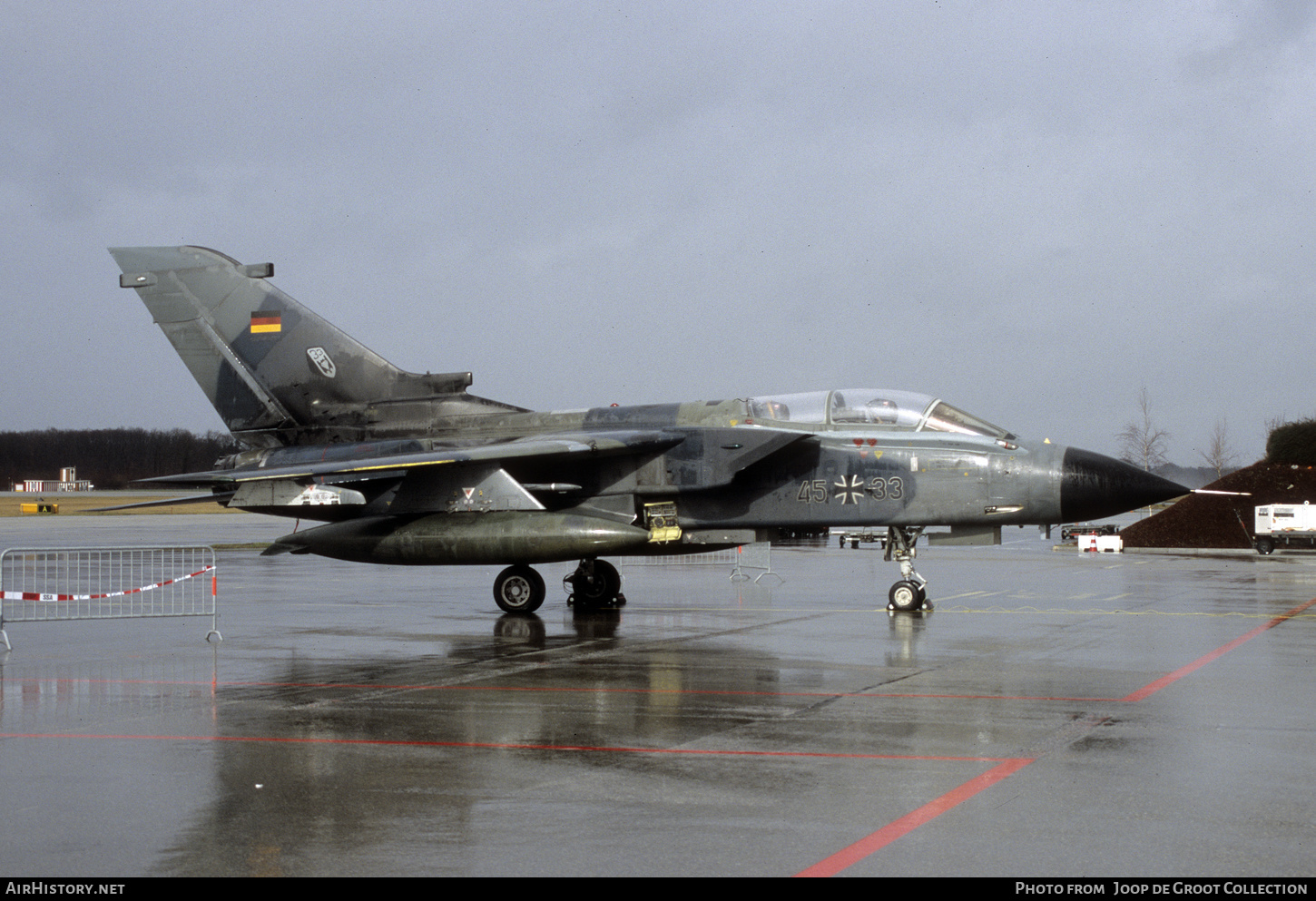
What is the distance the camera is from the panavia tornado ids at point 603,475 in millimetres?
13719

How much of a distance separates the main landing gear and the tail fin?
8.57ft

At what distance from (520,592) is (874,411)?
544 cm

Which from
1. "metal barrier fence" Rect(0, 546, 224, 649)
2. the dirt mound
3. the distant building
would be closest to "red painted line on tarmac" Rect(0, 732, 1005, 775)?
"metal barrier fence" Rect(0, 546, 224, 649)

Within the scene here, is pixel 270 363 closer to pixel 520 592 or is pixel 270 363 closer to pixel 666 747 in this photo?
pixel 520 592

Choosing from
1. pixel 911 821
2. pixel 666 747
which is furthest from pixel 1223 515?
pixel 911 821

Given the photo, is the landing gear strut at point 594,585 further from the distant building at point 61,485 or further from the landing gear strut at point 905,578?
the distant building at point 61,485

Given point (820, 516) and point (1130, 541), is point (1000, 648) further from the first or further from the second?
point (1130, 541)

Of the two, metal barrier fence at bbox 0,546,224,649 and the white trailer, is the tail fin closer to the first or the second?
metal barrier fence at bbox 0,546,224,649

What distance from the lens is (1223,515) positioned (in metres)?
38.6

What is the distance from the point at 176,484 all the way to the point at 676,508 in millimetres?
6230

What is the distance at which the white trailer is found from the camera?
33656 millimetres

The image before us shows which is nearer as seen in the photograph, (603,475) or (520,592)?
(603,475)

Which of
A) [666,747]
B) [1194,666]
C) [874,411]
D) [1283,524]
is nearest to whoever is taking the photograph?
[666,747]

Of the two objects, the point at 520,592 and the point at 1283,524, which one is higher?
the point at 1283,524
